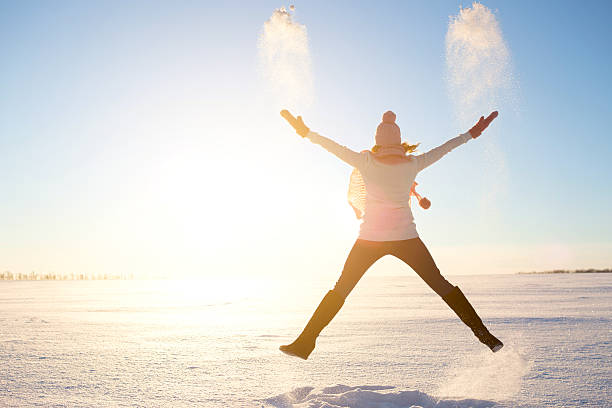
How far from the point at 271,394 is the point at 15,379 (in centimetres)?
214

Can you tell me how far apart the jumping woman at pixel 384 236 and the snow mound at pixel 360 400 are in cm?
59

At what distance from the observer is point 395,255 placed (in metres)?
3.97

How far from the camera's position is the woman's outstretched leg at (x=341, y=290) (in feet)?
13.1

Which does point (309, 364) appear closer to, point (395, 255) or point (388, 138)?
point (395, 255)

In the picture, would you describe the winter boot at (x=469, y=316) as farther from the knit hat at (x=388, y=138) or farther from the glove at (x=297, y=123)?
the glove at (x=297, y=123)

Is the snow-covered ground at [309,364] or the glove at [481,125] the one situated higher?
the glove at [481,125]

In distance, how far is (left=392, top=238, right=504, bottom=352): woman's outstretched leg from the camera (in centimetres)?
395

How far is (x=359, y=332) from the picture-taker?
6492 mm

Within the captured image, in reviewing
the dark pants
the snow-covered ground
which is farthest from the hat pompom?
the snow-covered ground

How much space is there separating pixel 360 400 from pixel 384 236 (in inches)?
50.9

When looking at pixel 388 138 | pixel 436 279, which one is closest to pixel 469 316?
pixel 436 279

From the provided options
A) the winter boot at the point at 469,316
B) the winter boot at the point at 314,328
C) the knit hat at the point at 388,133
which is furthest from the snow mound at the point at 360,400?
the knit hat at the point at 388,133

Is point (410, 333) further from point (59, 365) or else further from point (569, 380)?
point (59, 365)

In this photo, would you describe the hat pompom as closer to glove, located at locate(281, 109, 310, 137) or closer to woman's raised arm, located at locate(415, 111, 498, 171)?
woman's raised arm, located at locate(415, 111, 498, 171)
